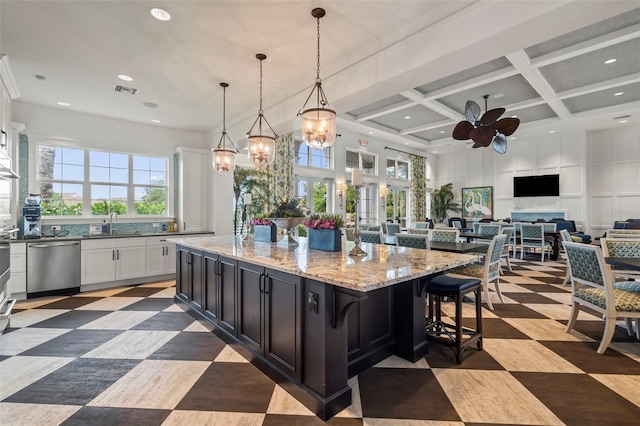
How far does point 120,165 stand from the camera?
18.8 ft

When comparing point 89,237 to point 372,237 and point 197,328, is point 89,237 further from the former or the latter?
point 372,237

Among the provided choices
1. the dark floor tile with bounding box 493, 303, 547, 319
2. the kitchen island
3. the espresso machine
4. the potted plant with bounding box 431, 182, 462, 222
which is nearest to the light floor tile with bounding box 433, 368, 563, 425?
the kitchen island

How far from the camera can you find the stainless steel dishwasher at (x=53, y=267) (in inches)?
172

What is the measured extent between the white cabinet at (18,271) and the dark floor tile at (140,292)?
1.20 meters

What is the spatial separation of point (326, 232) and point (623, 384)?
247 cm

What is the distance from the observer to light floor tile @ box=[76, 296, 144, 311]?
158 inches

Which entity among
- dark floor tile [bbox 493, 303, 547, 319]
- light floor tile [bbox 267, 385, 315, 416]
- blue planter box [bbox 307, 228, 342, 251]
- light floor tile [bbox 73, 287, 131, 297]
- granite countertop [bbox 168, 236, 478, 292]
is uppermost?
blue planter box [bbox 307, 228, 342, 251]

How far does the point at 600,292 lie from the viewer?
2.92 meters

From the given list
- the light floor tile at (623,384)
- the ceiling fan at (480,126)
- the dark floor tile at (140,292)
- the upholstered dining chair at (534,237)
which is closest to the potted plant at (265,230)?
the dark floor tile at (140,292)

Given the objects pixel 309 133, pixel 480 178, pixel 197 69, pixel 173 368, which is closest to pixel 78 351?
pixel 173 368

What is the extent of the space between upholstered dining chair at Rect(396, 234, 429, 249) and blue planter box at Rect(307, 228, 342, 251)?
60.2 inches

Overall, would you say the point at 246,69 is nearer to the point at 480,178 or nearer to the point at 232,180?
the point at 232,180

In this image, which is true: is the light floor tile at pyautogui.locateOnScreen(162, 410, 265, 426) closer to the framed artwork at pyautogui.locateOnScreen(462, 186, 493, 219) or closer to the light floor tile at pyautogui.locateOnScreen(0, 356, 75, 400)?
the light floor tile at pyautogui.locateOnScreen(0, 356, 75, 400)

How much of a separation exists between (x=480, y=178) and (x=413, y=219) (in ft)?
10.0
